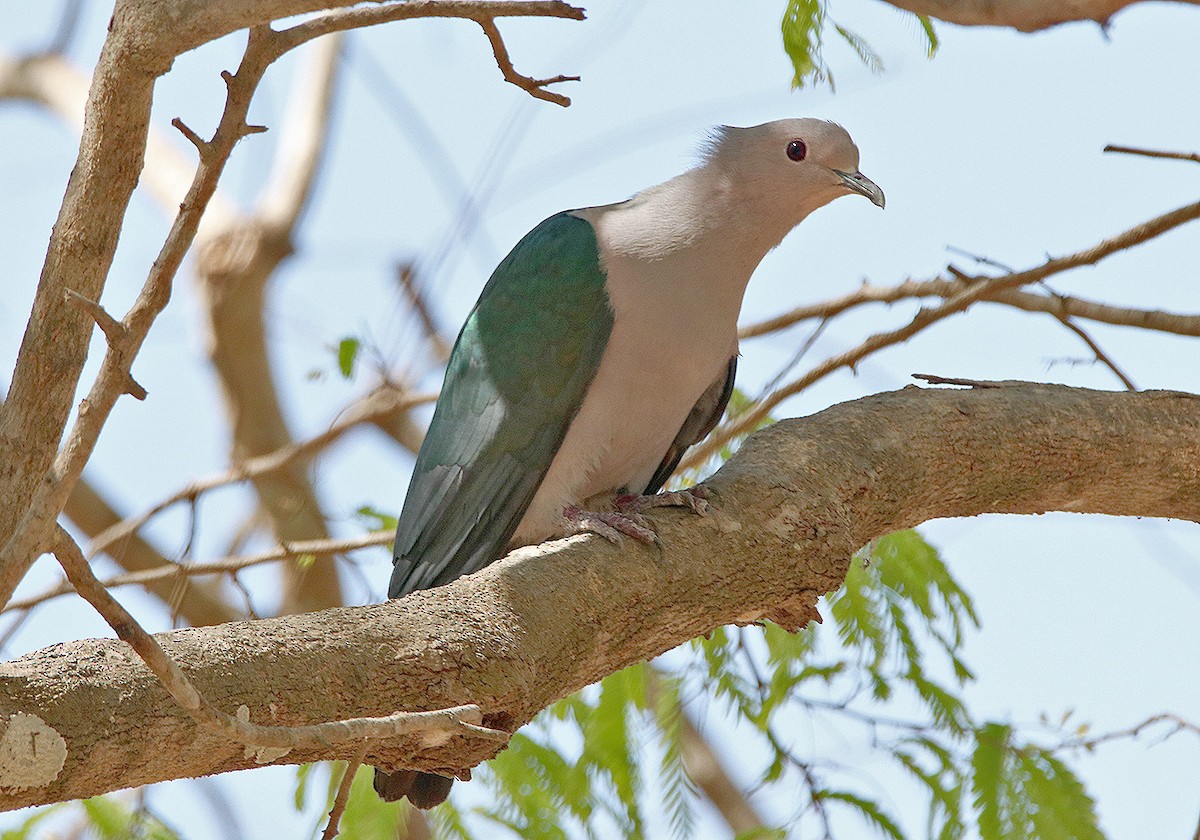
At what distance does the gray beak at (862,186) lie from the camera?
149 inches

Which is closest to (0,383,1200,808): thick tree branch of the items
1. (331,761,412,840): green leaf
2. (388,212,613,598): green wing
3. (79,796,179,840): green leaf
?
(388,212,613,598): green wing

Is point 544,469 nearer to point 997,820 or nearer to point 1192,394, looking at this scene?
point 997,820

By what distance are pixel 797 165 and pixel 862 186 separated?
21cm

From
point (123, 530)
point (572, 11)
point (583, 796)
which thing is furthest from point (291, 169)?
point (572, 11)

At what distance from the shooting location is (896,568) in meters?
3.63

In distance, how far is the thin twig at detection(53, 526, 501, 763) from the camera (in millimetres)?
1471

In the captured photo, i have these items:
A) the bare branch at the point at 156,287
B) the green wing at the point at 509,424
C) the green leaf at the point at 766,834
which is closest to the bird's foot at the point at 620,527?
the green wing at the point at 509,424

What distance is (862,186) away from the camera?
3.79 meters

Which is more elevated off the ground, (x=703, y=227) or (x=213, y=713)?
(x=703, y=227)

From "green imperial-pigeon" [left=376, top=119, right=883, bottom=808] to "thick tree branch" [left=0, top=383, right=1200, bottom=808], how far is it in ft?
1.78

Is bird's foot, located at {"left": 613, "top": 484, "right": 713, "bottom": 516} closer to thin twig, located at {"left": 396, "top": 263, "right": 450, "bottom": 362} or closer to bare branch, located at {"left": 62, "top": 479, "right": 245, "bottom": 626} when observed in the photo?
thin twig, located at {"left": 396, "top": 263, "right": 450, "bottom": 362}

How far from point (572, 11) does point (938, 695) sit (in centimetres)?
233

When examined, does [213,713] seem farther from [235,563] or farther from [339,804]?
[235,563]

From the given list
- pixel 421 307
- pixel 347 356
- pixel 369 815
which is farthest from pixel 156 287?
pixel 421 307
